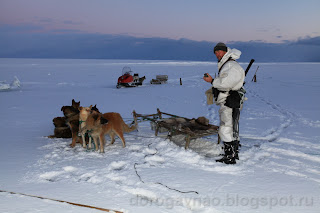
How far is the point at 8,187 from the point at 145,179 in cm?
199

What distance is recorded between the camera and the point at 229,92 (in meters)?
4.29

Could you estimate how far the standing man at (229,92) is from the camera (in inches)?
163

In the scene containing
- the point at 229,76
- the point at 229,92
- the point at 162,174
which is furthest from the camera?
the point at 229,92

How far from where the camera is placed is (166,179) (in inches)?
149

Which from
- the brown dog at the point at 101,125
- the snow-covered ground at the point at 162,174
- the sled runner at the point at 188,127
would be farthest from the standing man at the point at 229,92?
the brown dog at the point at 101,125

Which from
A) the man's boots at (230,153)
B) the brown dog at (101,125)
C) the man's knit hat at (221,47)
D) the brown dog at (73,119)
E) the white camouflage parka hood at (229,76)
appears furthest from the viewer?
the brown dog at (73,119)

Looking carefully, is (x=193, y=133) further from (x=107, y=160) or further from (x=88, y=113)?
(x=88, y=113)

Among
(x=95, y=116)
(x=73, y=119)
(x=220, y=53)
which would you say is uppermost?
(x=220, y=53)

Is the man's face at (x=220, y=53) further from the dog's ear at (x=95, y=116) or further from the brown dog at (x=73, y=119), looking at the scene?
the brown dog at (x=73, y=119)

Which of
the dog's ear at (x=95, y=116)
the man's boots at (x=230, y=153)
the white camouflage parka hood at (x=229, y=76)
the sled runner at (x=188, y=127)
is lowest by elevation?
the man's boots at (x=230, y=153)

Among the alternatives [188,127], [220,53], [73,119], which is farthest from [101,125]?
[220,53]

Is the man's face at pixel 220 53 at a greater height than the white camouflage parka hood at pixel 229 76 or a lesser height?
greater

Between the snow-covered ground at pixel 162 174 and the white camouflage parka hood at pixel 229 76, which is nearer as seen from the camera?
the snow-covered ground at pixel 162 174

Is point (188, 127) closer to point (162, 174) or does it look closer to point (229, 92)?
point (229, 92)
